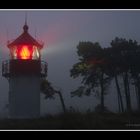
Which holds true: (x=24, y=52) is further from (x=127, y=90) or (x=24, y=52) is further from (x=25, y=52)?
(x=127, y=90)

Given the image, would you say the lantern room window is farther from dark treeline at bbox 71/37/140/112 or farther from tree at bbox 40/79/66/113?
dark treeline at bbox 71/37/140/112

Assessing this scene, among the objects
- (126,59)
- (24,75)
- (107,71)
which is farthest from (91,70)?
(24,75)

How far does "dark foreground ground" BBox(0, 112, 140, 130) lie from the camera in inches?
269

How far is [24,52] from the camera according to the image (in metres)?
7.33

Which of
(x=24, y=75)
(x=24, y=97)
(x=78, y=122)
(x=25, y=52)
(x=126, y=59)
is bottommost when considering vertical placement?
(x=78, y=122)

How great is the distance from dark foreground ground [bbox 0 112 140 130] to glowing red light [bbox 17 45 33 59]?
31.3 inches

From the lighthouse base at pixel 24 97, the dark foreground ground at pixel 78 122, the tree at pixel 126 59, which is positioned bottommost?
the dark foreground ground at pixel 78 122

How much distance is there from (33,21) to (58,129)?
1268mm

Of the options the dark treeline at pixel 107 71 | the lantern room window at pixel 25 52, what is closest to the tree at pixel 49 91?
the dark treeline at pixel 107 71

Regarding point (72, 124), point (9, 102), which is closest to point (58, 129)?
point (72, 124)

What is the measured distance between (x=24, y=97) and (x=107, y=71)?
3.35 feet

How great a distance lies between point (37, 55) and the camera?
7102 mm

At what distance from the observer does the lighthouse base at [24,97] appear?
6.99 m

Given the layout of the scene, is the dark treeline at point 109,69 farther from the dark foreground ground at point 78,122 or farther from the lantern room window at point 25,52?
the lantern room window at point 25,52
